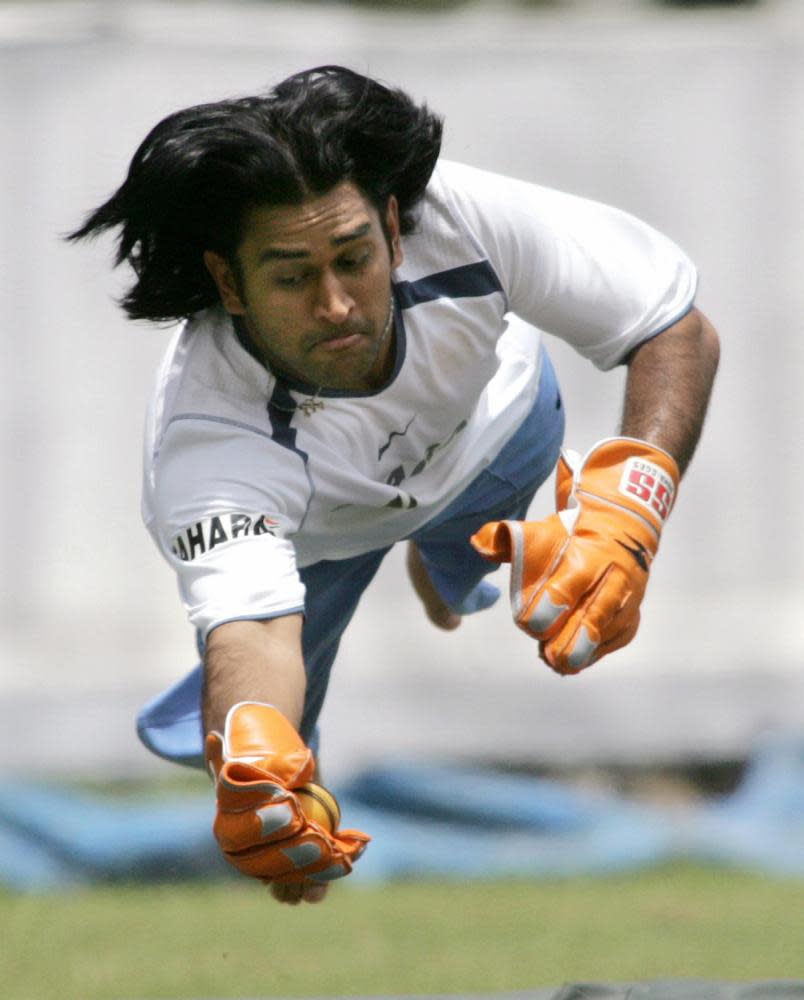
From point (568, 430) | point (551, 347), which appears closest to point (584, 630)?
point (568, 430)

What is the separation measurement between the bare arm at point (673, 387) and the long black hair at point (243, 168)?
0.56 metres

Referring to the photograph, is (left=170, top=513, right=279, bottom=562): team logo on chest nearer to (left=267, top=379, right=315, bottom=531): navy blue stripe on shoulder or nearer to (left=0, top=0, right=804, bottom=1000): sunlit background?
(left=267, top=379, right=315, bottom=531): navy blue stripe on shoulder

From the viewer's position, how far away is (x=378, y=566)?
4766 mm

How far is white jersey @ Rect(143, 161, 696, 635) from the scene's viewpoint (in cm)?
374

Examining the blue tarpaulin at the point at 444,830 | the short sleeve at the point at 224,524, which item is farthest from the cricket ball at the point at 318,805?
the blue tarpaulin at the point at 444,830

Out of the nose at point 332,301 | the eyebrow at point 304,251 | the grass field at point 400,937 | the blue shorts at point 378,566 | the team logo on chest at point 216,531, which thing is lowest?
the grass field at point 400,937

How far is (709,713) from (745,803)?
385 mm

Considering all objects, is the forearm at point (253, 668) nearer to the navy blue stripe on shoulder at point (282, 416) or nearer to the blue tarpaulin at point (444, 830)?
the navy blue stripe on shoulder at point (282, 416)

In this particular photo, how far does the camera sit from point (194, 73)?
7488 millimetres

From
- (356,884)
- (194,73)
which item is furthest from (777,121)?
(356,884)

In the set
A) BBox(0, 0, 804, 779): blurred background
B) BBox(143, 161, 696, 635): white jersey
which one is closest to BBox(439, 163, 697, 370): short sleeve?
BBox(143, 161, 696, 635): white jersey

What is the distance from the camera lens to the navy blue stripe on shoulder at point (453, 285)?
13.0 ft

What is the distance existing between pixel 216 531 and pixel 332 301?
1.60 feet

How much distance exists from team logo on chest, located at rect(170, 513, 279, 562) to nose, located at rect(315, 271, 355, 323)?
406 millimetres
